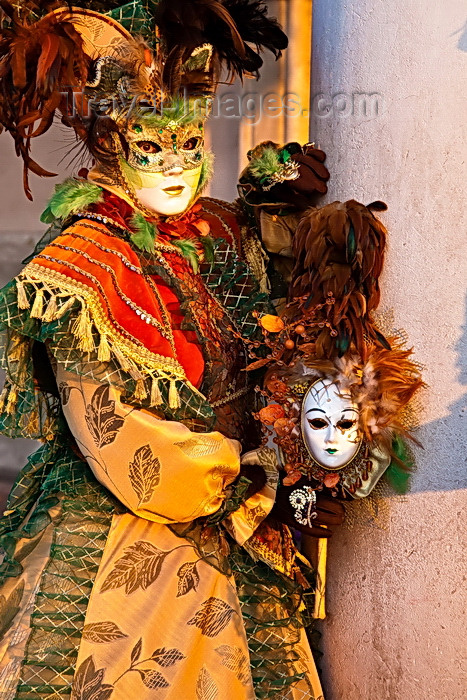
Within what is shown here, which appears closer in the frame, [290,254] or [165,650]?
[165,650]

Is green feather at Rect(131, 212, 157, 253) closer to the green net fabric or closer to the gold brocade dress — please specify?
the gold brocade dress

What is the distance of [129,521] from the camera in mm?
1499

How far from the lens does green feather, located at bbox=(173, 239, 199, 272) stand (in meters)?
1.65

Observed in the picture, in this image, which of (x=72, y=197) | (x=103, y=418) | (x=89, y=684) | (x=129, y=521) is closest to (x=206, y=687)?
(x=89, y=684)

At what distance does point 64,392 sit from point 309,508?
42 centimetres

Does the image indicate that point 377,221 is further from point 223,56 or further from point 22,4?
point 22,4

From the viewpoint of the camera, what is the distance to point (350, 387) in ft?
4.63

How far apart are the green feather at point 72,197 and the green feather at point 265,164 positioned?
0.29 m

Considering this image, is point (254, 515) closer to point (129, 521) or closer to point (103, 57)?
point (129, 521)

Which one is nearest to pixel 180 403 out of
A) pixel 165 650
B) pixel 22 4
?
pixel 165 650

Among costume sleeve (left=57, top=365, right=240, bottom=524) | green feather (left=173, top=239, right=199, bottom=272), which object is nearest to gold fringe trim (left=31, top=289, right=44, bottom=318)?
costume sleeve (left=57, top=365, right=240, bottom=524)

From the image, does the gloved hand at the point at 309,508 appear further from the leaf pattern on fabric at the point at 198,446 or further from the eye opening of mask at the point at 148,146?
the eye opening of mask at the point at 148,146

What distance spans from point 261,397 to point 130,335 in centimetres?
30

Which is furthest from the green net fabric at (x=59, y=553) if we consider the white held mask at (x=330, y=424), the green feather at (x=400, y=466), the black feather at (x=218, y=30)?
the black feather at (x=218, y=30)
